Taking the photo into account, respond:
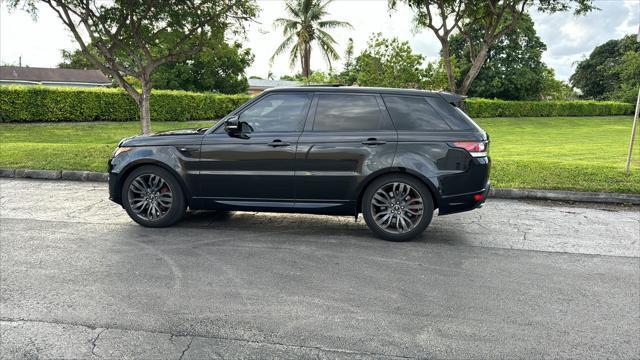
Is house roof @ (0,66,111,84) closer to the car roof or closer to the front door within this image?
the front door

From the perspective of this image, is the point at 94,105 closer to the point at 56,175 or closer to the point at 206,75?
the point at 56,175

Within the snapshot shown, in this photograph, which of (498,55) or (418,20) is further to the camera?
(498,55)

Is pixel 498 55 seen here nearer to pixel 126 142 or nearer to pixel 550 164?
pixel 550 164

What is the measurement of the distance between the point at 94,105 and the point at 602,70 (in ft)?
189

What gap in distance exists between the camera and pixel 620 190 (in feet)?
27.6

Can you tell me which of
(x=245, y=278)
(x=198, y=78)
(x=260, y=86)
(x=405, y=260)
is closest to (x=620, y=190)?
(x=405, y=260)

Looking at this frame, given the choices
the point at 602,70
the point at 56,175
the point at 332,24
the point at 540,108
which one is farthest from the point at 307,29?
the point at 602,70

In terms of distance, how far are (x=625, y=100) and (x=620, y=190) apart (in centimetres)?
4370

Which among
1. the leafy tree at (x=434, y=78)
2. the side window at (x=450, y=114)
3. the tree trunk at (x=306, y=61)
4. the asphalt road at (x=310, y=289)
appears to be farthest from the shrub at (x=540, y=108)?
the asphalt road at (x=310, y=289)

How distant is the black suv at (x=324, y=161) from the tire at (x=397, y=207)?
0.01 m

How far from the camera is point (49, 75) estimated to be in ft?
212

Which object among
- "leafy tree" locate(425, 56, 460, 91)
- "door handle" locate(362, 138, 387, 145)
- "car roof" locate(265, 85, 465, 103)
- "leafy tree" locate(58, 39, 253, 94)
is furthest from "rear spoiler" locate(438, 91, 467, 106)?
"leafy tree" locate(58, 39, 253, 94)

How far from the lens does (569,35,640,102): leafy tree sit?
55906 millimetres

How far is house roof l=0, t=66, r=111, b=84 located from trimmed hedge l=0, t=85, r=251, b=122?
46.1 metres
